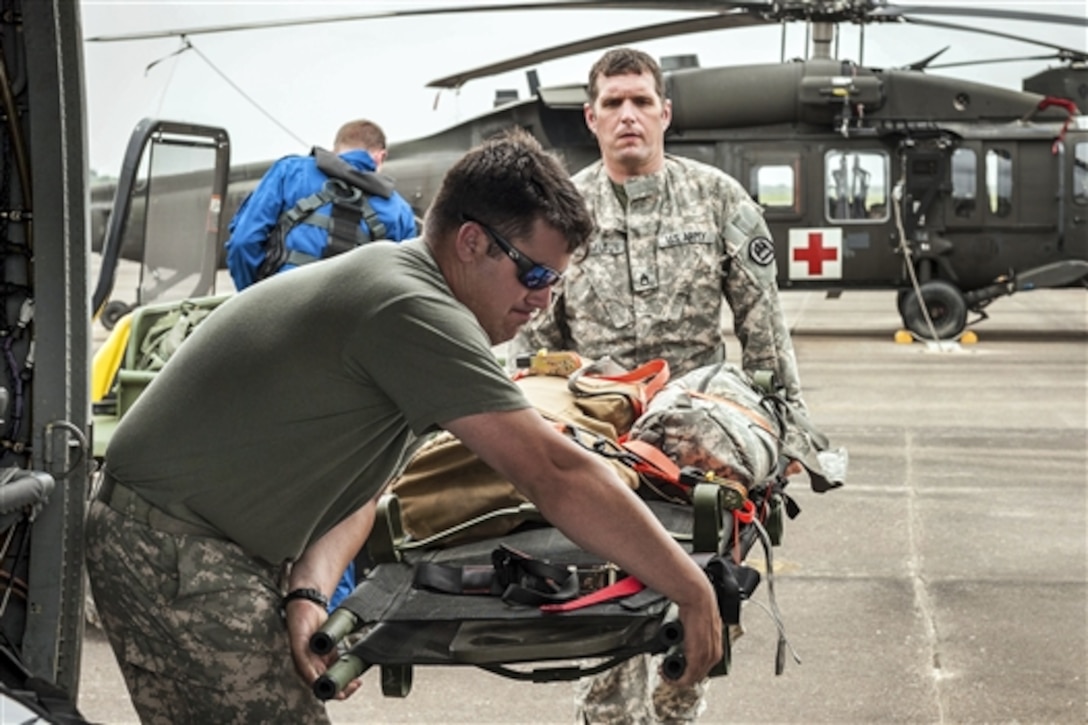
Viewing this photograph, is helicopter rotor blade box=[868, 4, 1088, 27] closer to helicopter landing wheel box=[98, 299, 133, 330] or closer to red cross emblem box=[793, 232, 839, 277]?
red cross emblem box=[793, 232, 839, 277]

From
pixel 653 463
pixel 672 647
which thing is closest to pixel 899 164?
pixel 653 463

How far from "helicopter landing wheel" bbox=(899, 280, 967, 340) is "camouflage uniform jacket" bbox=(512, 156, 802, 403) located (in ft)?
38.6

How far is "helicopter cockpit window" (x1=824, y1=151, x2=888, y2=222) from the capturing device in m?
15.9

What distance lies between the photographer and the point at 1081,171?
1569cm

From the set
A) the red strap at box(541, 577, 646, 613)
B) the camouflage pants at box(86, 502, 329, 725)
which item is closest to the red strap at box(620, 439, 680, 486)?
the red strap at box(541, 577, 646, 613)

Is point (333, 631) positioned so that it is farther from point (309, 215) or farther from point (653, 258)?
point (309, 215)

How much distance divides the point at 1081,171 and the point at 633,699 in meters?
13.1

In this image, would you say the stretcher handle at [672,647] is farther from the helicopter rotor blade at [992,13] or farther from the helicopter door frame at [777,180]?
the helicopter door frame at [777,180]

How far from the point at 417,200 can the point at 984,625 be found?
12340 millimetres

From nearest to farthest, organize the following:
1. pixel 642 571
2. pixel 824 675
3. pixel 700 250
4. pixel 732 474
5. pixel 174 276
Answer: pixel 642 571, pixel 732 474, pixel 700 250, pixel 824 675, pixel 174 276

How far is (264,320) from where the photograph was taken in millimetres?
2533

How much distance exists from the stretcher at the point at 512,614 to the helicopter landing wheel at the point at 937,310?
1334 cm

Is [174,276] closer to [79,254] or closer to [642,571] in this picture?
[79,254]

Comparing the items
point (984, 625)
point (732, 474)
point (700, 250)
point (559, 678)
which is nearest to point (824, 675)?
point (984, 625)
